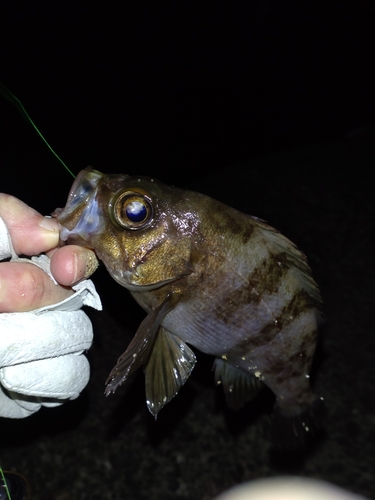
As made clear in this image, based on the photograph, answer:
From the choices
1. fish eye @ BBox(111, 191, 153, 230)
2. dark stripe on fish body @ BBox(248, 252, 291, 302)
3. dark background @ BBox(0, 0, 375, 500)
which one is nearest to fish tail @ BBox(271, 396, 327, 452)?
dark stripe on fish body @ BBox(248, 252, 291, 302)

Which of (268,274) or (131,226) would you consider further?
(268,274)

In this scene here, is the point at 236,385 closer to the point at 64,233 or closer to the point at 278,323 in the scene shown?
the point at 278,323

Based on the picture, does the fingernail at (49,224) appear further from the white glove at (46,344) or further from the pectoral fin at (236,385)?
the pectoral fin at (236,385)

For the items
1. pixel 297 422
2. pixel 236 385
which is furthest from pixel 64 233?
pixel 297 422

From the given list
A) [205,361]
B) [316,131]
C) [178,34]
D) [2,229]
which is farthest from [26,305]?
[316,131]

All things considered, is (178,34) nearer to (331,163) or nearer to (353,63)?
(331,163)

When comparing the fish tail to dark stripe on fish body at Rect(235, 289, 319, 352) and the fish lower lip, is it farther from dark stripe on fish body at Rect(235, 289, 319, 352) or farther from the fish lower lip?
the fish lower lip

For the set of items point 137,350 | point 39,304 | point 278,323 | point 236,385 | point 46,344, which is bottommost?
point 236,385
